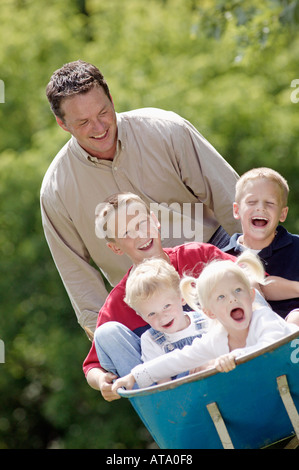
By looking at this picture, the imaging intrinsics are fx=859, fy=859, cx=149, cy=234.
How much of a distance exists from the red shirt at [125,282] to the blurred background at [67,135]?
387cm

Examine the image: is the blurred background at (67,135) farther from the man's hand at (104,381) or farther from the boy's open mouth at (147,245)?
the man's hand at (104,381)

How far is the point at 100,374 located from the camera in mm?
2709

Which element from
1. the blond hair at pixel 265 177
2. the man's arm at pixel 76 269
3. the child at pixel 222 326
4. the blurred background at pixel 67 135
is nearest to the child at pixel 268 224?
the blond hair at pixel 265 177

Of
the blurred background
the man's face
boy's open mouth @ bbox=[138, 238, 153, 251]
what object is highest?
the man's face

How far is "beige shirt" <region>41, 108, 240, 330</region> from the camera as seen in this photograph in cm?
343

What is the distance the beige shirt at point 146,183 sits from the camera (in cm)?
343

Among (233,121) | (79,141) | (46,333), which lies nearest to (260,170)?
(79,141)

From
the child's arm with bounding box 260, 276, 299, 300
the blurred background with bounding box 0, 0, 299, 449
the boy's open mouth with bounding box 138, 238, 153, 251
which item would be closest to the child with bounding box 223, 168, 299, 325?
the child's arm with bounding box 260, 276, 299, 300

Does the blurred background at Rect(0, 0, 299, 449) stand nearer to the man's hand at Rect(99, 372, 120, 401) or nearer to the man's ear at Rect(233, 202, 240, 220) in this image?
the man's ear at Rect(233, 202, 240, 220)

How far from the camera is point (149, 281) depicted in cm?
264

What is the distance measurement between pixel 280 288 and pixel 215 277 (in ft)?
1.31

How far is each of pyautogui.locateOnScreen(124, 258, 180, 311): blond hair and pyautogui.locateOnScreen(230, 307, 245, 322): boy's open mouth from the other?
266mm

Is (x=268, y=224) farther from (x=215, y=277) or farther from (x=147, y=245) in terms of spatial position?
(x=215, y=277)

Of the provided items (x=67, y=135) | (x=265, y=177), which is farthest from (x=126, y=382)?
(x=67, y=135)
